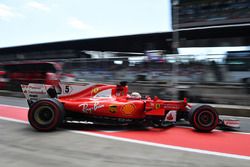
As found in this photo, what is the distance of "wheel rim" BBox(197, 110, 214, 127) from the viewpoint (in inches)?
253

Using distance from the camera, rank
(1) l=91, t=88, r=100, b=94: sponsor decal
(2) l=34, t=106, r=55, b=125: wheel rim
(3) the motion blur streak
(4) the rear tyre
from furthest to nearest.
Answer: (1) l=91, t=88, r=100, b=94: sponsor decal
(4) the rear tyre
(2) l=34, t=106, r=55, b=125: wheel rim
(3) the motion blur streak

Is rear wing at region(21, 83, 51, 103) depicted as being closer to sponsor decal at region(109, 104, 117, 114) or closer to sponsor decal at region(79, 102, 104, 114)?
sponsor decal at region(79, 102, 104, 114)

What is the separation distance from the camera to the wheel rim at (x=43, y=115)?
6268 millimetres

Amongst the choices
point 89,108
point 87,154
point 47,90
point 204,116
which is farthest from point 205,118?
point 47,90

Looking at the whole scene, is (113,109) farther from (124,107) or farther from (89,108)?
(89,108)

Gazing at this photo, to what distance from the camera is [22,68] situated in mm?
18078

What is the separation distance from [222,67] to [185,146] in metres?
6.83

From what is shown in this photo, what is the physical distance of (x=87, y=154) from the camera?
4.54 metres

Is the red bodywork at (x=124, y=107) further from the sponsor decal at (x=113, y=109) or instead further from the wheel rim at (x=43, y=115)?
the wheel rim at (x=43, y=115)

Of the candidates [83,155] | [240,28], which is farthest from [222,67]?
[240,28]

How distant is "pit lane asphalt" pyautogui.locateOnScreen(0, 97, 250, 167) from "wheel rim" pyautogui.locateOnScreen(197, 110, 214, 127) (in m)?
1.80

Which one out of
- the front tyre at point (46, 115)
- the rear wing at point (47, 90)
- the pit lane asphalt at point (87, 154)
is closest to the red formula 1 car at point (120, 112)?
the front tyre at point (46, 115)

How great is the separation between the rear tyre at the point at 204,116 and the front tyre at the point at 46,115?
115 inches

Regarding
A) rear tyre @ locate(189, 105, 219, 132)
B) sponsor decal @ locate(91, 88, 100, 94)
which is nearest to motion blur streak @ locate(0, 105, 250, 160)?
rear tyre @ locate(189, 105, 219, 132)
